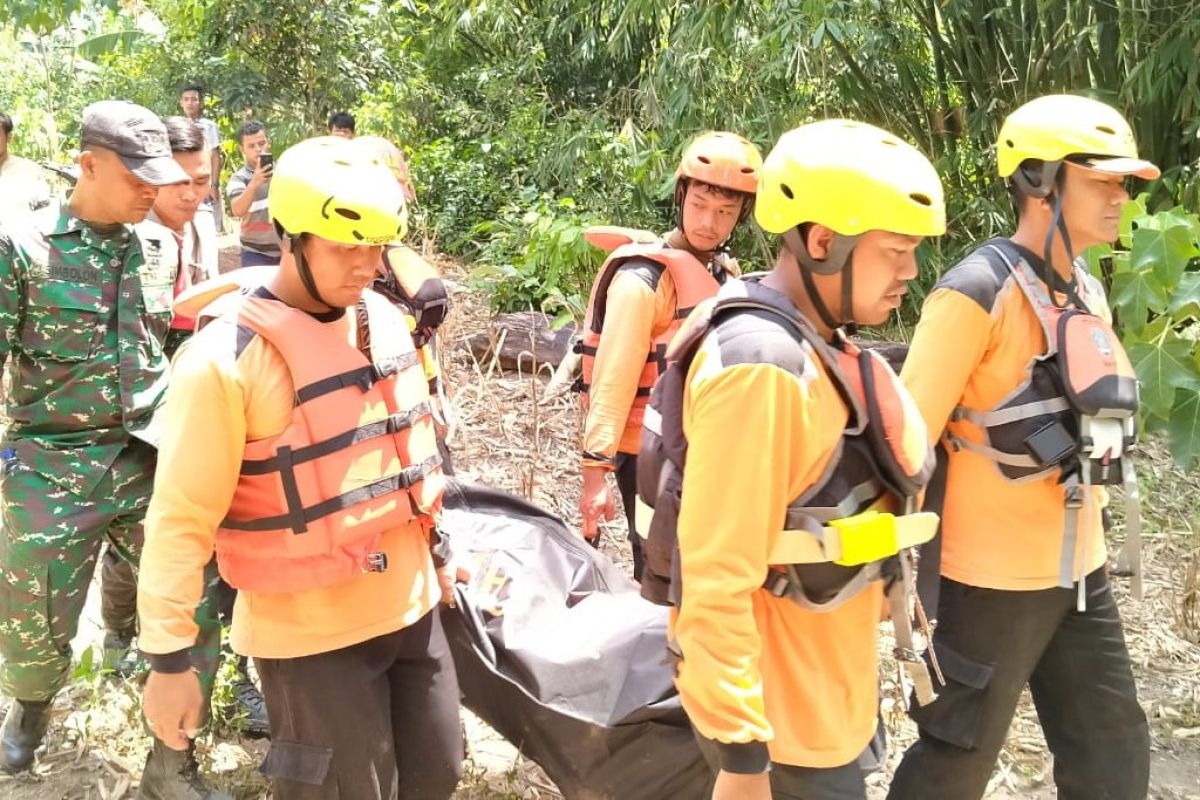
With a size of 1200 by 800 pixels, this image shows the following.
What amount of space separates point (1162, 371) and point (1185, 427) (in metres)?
0.22

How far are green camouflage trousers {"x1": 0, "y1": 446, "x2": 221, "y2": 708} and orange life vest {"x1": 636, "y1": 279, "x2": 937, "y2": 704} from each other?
1.89 meters

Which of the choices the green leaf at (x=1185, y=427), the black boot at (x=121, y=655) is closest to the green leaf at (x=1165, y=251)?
the green leaf at (x=1185, y=427)

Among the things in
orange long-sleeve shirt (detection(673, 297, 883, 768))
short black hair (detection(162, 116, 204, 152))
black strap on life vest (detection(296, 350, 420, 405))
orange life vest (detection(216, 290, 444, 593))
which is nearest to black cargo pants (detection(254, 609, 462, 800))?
orange life vest (detection(216, 290, 444, 593))

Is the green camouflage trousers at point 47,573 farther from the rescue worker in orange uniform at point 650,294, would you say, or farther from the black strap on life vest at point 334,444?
the rescue worker in orange uniform at point 650,294

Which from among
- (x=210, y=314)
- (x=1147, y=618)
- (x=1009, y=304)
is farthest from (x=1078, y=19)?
(x=210, y=314)

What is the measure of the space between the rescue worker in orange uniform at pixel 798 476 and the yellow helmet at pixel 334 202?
719mm

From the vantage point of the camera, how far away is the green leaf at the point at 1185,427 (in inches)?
139

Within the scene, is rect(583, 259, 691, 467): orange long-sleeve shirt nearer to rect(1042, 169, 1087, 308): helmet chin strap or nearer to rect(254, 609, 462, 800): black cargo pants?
rect(254, 609, 462, 800): black cargo pants

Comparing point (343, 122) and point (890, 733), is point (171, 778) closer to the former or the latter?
point (890, 733)

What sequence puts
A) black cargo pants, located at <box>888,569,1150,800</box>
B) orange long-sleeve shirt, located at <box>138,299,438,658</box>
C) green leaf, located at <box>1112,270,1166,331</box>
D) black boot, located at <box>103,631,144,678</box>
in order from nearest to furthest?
orange long-sleeve shirt, located at <box>138,299,438,658</box>
black cargo pants, located at <box>888,569,1150,800</box>
green leaf, located at <box>1112,270,1166,331</box>
black boot, located at <box>103,631,144,678</box>

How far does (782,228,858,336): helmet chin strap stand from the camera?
184cm

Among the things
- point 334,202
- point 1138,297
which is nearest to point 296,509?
point 334,202

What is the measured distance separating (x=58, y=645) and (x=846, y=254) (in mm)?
2781

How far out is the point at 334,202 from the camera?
214cm
